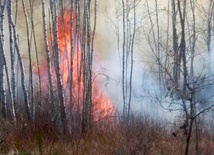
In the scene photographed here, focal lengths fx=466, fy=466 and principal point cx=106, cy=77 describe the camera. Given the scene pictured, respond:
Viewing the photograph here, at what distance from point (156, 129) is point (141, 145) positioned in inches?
85.2

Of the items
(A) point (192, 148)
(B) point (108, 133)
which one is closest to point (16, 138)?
(B) point (108, 133)

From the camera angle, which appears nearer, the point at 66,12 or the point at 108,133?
the point at 108,133

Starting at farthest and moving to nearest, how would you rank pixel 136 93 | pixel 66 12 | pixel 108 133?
pixel 136 93, pixel 66 12, pixel 108 133

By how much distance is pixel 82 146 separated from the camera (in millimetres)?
9328

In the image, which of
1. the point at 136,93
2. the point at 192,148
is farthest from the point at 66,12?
the point at 192,148

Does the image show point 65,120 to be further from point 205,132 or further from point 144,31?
point 144,31

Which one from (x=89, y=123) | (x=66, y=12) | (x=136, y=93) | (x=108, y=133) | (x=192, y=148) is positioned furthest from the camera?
(x=136, y=93)

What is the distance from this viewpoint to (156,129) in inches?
440

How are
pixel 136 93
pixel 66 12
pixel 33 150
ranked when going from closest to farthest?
pixel 33 150, pixel 66 12, pixel 136 93

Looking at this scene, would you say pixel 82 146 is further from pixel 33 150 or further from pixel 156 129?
pixel 156 129

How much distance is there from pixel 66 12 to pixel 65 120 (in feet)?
→ 37.8

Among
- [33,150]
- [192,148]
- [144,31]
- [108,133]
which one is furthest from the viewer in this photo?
[144,31]

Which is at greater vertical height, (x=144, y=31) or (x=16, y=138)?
(x=144, y=31)

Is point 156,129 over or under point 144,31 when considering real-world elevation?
under
